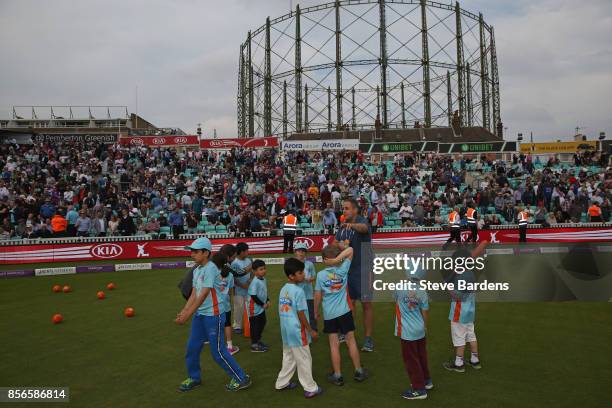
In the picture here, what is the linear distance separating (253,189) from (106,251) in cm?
955

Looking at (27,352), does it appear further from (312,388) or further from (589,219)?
(589,219)

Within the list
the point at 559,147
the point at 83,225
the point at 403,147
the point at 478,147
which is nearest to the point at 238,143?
the point at 403,147

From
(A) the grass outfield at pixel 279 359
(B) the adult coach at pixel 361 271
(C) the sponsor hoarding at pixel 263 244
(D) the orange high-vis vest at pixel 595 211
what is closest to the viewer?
(A) the grass outfield at pixel 279 359

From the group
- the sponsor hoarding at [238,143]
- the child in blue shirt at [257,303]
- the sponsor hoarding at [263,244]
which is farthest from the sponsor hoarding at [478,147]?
the child in blue shirt at [257,303]

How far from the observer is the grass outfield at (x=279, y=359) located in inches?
215

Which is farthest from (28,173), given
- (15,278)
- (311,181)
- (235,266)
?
(235,266)

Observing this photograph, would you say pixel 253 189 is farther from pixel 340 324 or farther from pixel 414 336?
pixel 414 336

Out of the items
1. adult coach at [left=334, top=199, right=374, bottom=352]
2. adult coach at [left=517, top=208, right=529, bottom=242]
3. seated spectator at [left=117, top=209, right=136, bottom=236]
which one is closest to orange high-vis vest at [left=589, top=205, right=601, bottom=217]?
adult coach at [left=517, top=208, right=529, bottom=242]

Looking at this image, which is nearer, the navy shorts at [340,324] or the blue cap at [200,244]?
the blue cap at [200,244]

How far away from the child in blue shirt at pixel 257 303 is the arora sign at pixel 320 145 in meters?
26.9

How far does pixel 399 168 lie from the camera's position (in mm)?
29141

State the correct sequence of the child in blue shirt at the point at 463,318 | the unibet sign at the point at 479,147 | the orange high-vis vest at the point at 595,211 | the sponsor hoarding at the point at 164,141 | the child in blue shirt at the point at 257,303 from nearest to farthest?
the child in blue shirt at the point at 463,318, the child in blue shirt at the point at 257,303, the orange high-vis vest at the point at 595,211, the sponsor hoarding at the point at 164,141, the unibet sign at the point at 479,147

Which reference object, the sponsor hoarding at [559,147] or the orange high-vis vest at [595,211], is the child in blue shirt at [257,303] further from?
the sponsor hoarding at [559,147]

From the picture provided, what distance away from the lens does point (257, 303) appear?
23.2 feet
